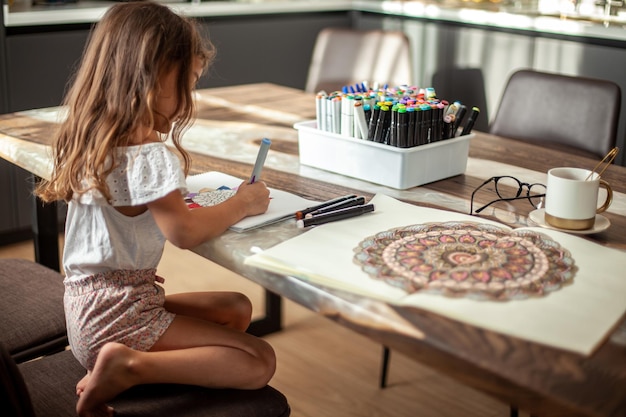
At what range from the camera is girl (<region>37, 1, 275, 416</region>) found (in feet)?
4.10

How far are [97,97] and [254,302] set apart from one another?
161 cm

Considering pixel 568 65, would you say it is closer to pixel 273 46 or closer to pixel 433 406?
pixel 273 46

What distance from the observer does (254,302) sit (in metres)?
2.84

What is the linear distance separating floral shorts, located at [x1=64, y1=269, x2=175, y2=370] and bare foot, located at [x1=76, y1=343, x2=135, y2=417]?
74mm

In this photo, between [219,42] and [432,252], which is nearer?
[432,252]

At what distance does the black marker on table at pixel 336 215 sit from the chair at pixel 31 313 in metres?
0.59

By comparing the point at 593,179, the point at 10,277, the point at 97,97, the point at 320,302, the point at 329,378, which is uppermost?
the point at 97,97

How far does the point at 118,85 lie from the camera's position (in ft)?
4.26

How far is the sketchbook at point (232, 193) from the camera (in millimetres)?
1342

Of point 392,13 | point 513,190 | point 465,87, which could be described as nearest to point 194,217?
point 513,190

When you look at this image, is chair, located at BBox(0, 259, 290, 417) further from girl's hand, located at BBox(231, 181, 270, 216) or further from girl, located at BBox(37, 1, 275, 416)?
girl's hand, located at BBox(231, 181, 270, 216)

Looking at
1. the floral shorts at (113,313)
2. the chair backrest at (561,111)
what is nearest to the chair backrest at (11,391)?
the floral shorts at (113,313)

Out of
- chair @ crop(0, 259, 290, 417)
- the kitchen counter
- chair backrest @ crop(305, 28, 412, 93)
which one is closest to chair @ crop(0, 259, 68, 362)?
chair @ crop(0, 259, 290, 417)

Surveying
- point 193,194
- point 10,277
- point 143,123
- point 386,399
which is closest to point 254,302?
point 386,399
